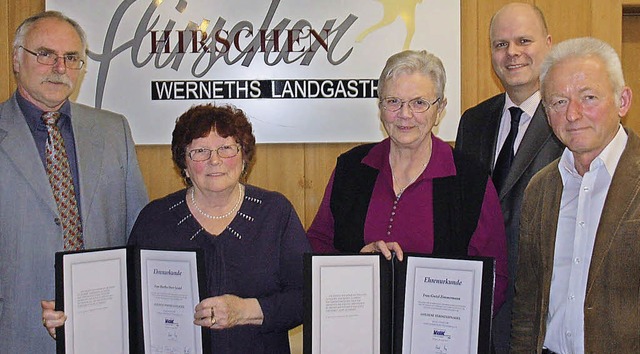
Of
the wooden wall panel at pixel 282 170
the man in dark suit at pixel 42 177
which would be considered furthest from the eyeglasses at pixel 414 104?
the wooden wall panel at pixel 282 170

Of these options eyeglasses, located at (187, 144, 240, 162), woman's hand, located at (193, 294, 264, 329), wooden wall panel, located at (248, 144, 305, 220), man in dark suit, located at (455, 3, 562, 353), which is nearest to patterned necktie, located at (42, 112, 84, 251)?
eyeglasses, located at (187, 144, 240, 162)

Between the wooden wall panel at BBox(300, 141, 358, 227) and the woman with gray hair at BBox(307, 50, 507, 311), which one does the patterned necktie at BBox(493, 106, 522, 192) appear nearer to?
the woman with gray hair at BBox(307, 50, 507, 311)

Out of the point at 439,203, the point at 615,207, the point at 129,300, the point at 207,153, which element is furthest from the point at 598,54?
the point at 129,300

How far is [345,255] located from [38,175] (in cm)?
115

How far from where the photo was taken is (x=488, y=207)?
2.36 meters

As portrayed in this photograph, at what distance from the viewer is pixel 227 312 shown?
220cm

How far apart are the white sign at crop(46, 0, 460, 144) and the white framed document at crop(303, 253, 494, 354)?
2315 millimetres

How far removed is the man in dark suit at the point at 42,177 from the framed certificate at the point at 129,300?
11.0 inches

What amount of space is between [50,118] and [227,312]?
3.32 ft

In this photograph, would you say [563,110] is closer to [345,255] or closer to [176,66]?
[345,255]

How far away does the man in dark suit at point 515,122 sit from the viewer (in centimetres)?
270

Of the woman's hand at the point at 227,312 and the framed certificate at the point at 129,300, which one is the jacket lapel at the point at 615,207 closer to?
the woman's hand at the point at 227,312

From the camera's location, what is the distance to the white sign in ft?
14.3

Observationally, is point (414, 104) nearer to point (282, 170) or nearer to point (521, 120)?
point (521, 120)
